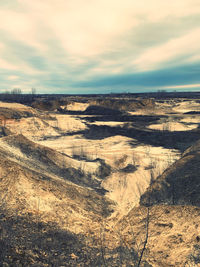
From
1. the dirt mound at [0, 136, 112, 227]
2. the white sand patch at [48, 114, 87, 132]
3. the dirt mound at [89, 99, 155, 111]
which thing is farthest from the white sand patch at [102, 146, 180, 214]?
the dirt mound at [89, 99, 155, 111]

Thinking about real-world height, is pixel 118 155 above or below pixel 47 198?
below

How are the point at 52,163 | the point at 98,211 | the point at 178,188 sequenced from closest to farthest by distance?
the point at 98,211, the point at 178,188, the point at 52,163

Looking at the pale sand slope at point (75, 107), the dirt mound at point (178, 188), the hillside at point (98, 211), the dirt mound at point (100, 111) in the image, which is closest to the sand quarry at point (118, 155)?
the hillside at point (98, 211)

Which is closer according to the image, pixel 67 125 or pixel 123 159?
pixel 123 159

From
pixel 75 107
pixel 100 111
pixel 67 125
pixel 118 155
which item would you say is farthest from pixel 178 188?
pixel 75 107

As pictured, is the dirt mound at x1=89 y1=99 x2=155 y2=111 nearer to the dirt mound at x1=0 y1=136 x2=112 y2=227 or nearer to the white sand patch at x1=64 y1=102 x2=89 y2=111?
the white sand patch at x1=64 y1=102 x2=89 y2=111

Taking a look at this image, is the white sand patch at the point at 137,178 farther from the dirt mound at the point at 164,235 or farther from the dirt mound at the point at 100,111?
the dirt mound at the point at 100,111

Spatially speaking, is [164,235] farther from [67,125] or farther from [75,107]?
[75,107]

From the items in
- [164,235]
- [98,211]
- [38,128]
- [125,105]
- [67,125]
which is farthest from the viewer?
[125,105]

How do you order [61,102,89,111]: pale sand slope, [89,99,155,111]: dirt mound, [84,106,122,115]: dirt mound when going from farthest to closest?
[89,99,155,111]: dirt mound, [61,102,89,111]: pale sand slope, [84,106,122,115]: dirt mound

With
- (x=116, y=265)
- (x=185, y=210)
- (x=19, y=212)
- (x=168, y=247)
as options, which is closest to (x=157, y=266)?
(x=168, y=247)
